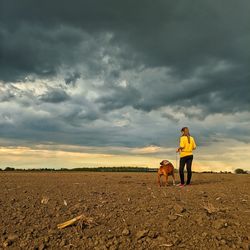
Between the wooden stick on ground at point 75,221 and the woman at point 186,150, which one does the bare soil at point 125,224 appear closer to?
the wooden stick on ground at point 75,221

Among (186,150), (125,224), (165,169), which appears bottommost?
(125,224)

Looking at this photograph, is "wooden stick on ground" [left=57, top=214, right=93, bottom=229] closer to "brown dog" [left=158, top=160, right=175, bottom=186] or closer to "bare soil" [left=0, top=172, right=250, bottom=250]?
"bare soil" [left=0, top=172, right=250, bottom=250]

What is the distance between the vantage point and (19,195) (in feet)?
32.2

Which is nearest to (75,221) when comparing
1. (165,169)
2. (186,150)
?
(165,169)

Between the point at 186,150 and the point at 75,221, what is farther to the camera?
the point at 186,150

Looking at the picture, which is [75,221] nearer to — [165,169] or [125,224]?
[125,224]

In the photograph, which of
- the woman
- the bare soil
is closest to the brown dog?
the woman

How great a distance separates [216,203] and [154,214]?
88.4 inches

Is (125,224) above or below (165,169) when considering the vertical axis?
below

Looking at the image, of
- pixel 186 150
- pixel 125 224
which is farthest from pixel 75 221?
pixel 186 150

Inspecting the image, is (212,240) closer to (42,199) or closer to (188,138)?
(42,199)

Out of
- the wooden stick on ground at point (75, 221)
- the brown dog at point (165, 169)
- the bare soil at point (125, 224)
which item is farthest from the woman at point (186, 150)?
the wooden stick on ground at point (75, 221)

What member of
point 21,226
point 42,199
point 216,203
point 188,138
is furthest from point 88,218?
point 188,138

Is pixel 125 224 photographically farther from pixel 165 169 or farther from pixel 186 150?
pixel 186 150
